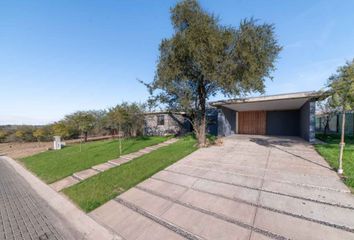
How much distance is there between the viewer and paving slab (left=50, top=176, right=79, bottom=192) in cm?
611

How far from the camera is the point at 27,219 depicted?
4.11m

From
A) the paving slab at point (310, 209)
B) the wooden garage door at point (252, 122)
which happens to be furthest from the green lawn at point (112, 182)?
the wooden garage door at point (252, 122)

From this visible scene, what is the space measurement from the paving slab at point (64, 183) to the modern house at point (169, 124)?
36.2 feet

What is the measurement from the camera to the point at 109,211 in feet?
13.6

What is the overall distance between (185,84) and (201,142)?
331 centimetres

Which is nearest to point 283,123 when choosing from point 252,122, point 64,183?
point 252,122

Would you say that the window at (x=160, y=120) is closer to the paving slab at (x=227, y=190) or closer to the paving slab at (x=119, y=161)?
the paving slab at (x=119, y=161)

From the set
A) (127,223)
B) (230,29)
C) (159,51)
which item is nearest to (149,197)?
(127,223)

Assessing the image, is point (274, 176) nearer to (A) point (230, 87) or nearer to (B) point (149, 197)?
(B) point (149, 197)

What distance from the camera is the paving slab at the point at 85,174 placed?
21.6 feet

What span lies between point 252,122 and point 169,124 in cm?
780

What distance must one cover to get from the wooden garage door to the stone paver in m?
15.3

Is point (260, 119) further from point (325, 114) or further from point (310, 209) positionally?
point (310, 209)

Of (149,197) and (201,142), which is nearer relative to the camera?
(149,197)
